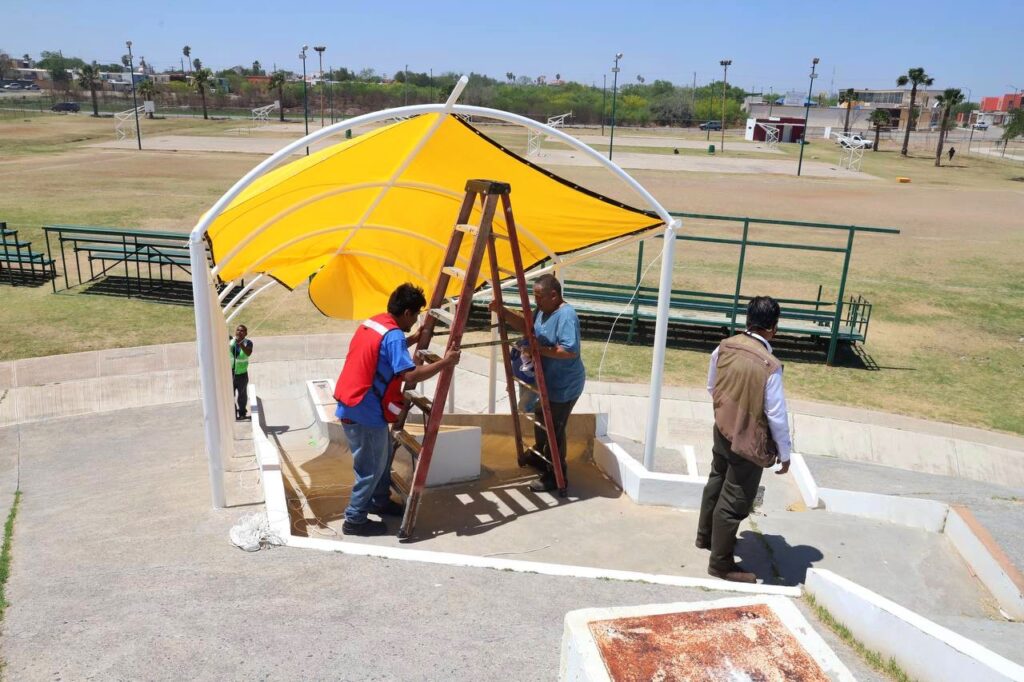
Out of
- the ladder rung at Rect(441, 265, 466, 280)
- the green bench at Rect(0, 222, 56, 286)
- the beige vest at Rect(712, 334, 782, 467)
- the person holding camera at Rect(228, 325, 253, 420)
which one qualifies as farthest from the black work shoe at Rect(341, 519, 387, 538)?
the green bench at Rect(0, 222, 56, 286)

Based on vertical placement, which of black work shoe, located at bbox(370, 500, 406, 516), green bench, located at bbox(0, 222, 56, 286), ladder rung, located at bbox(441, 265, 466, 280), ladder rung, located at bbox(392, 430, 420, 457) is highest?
ladder rung, located at bbox(441, 265, 466, 280)

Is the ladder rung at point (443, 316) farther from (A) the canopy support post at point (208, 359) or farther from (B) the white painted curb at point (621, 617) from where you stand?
(B) the white painted curb at point (621, 617)

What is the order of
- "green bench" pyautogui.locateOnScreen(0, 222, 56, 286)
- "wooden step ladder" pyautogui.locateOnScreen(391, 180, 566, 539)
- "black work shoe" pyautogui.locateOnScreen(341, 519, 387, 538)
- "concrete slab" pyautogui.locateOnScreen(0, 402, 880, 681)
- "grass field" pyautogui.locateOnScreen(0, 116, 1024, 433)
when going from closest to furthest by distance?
"concrete slab" pyautogui.locateOnScreen(0, 402, 880, 681), "black work shoe" pyautogui.locateOnScreen(341, 519, 387, 538), "wooden step ladder" pyautogui.locateOnScreen(391, 180, 566, 539), "grass field" pyautogui.locateOnScreen(0, 116, 1024, 433), "green bench" pyautogui.locateOnScreen(0, 222, 56, 286)

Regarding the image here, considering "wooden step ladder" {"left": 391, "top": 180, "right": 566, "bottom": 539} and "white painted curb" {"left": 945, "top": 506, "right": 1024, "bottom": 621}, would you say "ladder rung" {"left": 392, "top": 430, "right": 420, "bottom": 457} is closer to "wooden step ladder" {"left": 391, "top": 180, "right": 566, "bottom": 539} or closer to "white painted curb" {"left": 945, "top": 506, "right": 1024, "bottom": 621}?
"wooden step ladder" {"left": 391, "top": 180, "right": 566, "bottom": 539}

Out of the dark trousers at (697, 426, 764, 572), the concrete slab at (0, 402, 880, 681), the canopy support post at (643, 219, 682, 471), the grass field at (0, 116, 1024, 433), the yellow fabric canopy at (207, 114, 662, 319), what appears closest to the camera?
the concrete slab at (0, 402, 880, 681)

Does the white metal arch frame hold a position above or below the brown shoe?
above

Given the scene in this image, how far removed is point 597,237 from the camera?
7.51m

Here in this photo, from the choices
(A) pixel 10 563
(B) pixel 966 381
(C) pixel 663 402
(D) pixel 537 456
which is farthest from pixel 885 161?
(A) pixel 10 563

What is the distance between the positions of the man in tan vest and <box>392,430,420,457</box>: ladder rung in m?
2.21

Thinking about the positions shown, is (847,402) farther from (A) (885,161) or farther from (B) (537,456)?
(A) (885,161)

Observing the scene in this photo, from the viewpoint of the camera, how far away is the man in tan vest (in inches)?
186

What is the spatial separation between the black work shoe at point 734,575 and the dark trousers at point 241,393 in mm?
5731

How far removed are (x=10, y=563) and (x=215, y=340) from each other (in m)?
1.92

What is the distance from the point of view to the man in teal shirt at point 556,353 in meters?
6.12
